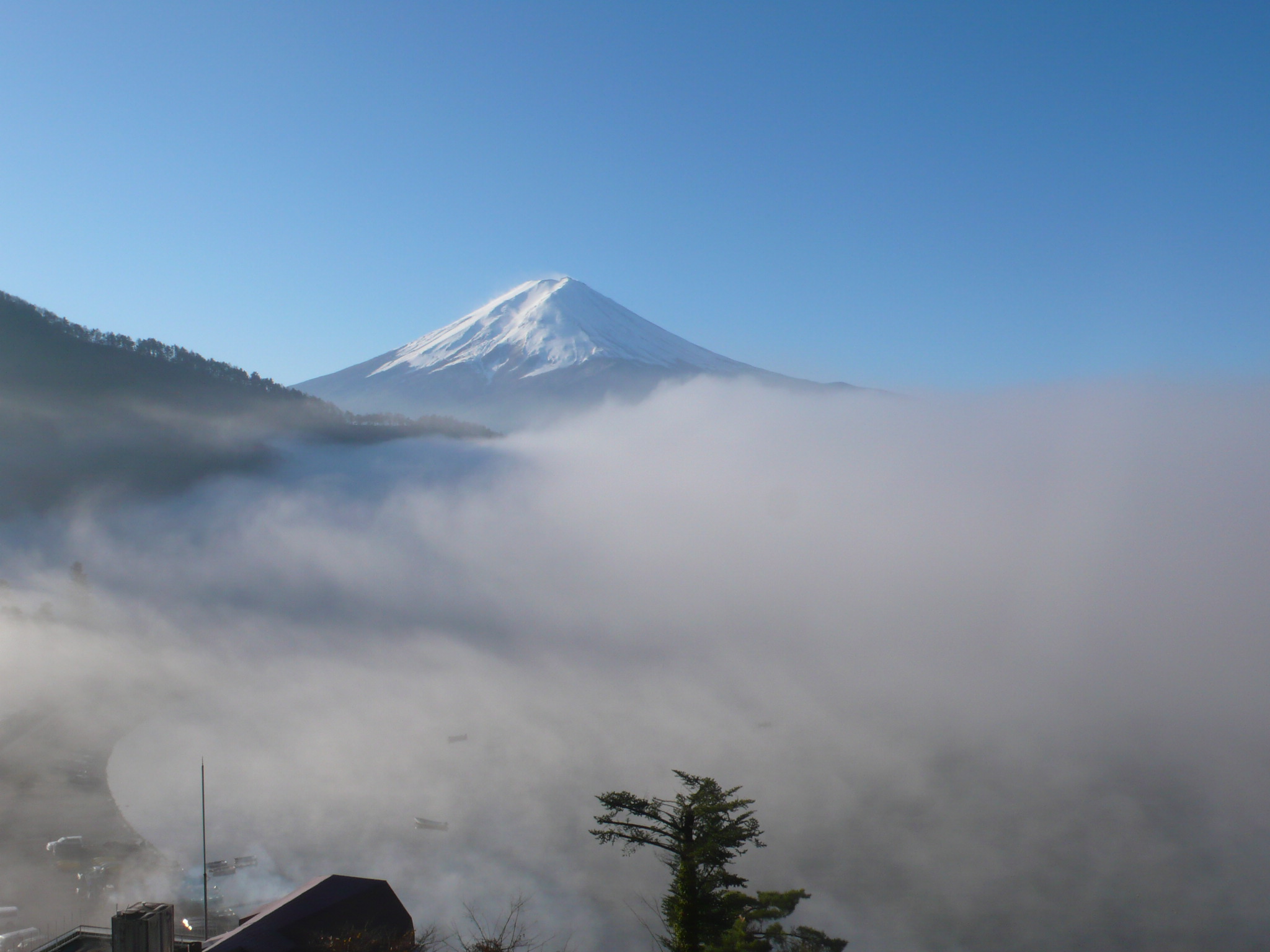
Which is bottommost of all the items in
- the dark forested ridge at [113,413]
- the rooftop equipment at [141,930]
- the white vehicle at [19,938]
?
the white vehicle at [19,938]

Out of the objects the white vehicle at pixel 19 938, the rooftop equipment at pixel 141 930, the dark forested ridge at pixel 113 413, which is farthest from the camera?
the dark forested ridge at pixel 113 413

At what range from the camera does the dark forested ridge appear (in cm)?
10600

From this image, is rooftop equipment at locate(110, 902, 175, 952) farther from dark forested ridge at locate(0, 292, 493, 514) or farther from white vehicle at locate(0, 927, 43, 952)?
dark forested ridge at locate(0, 292, 493, 514)

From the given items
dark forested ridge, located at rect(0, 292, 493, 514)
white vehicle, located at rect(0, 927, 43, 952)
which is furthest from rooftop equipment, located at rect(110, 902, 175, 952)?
dark forested ridge, located at rect(0, 292, 493, 514)

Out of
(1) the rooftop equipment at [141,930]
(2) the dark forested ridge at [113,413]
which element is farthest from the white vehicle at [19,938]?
(2) the dark forested ridge at [113,413]

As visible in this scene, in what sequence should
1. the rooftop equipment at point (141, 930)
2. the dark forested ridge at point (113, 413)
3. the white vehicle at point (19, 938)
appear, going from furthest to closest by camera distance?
the dark forested ridge at point (113, 413) → the white vehicle at point (19, 938) → the rooftop equipment at point (141, 930)

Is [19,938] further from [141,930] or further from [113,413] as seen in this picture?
[113,413]

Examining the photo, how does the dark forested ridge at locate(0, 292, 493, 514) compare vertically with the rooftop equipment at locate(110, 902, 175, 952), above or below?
above

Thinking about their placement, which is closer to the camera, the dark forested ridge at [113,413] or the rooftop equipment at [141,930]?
the rooftop equipment at [141,930]

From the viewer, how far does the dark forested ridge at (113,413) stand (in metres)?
106

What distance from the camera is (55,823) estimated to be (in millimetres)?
42844

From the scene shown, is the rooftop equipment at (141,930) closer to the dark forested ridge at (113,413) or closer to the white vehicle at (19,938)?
the white vehicle at (19,938)

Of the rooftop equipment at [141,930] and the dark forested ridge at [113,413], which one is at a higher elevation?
the dark forested ridge at [113,413]

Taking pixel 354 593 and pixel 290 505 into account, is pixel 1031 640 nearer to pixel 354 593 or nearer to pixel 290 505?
pixel 354 593
